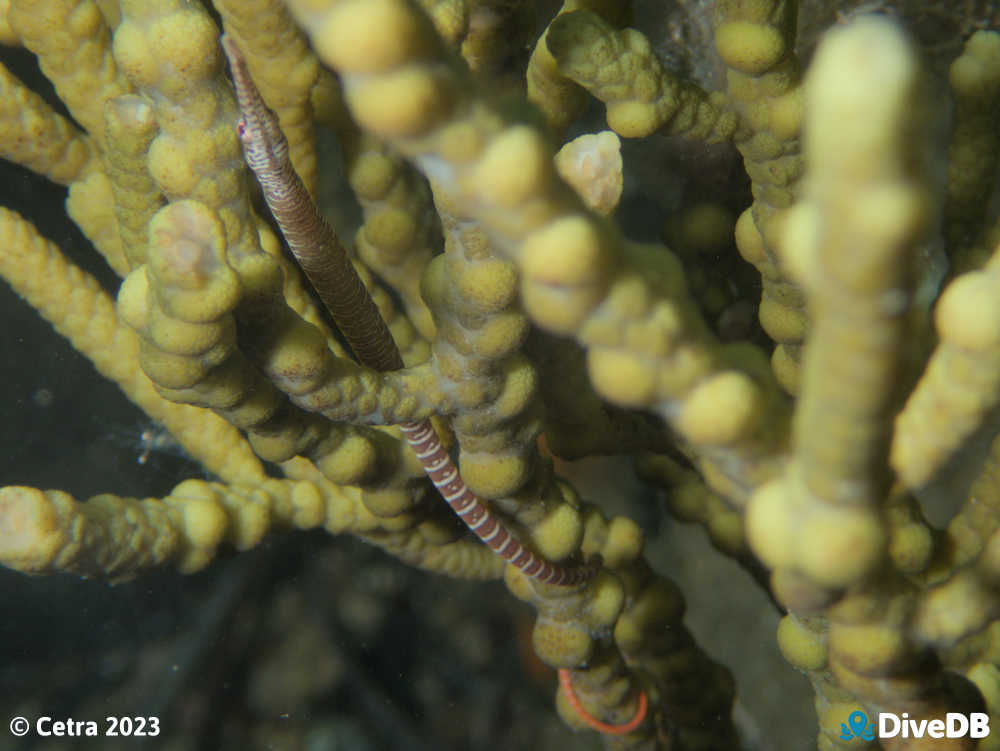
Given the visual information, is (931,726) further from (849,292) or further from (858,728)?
(849,292)

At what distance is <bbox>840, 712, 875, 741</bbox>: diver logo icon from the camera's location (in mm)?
1208

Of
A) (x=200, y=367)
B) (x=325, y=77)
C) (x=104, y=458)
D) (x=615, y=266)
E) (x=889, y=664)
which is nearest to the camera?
(x=615, y=266)

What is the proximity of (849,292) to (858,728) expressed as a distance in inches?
40.3

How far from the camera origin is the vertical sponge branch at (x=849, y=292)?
44 centimetres

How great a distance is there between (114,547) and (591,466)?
5.34ft

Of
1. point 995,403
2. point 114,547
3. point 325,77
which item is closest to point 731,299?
point 325,77

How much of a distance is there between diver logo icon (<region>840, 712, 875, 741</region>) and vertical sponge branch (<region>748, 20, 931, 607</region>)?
2.26 ft

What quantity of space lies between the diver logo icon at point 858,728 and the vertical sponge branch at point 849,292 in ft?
2.26

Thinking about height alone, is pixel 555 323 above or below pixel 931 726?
above

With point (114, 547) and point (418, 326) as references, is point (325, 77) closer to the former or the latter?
point (418, 326)

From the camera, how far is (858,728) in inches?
47.9

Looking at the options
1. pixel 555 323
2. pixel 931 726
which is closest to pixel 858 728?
pixel 931 726

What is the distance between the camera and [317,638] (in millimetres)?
2018

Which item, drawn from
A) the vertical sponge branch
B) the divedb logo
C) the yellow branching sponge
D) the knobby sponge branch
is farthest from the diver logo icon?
the yellow branching sponge
